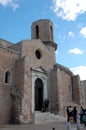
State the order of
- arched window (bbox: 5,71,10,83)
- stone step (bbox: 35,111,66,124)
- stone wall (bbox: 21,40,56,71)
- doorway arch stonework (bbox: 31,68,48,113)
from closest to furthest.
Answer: stone step (bbox: 35,111,66,124) → arched window (bbox: 5,71,10,83) → doorway arch stonework (bbox: 31,68,48,113) → stone wall (bbox: 21,40,56,71)

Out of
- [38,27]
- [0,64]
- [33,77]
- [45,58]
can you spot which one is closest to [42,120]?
[33,77]

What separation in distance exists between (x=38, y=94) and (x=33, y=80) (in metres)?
2.01

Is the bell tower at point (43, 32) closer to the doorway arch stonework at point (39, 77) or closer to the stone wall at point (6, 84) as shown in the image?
the doorway arch stonework at point (39, 77)

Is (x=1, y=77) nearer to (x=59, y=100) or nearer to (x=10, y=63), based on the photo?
(x=10, y=63)

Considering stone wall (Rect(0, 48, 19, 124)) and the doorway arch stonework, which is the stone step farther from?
stone wall (Rect(0, 48, 19, 124))

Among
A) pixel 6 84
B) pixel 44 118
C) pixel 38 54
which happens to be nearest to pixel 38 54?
pixel 38 54

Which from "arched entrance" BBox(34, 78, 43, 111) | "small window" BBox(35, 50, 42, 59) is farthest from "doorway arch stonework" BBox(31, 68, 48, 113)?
"small window" BBox(35, 50, 42, 59)

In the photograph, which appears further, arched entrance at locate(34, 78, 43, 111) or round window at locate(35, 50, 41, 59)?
round window at locate(35, 50, 41, 59)

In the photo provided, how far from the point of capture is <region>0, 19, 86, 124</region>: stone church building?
1787 centimetres

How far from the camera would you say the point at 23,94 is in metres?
18.2

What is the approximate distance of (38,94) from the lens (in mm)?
22547

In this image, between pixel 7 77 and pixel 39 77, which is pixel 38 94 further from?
pixel 7 77

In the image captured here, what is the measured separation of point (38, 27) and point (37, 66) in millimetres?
6391

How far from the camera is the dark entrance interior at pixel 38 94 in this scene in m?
21.9
